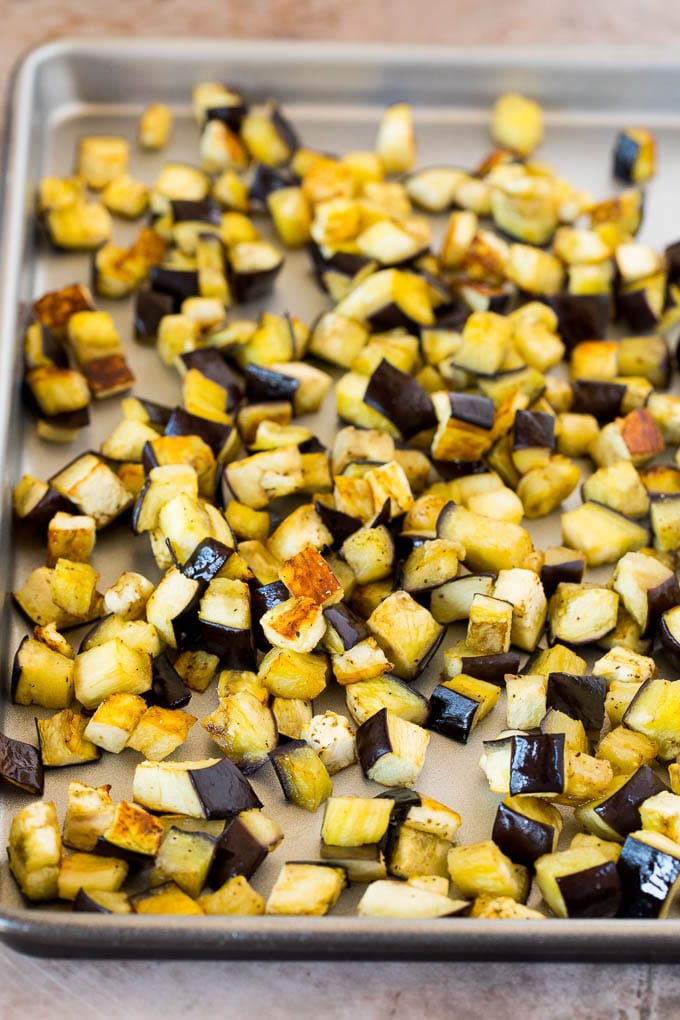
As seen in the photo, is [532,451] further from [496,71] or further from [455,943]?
[496,71]

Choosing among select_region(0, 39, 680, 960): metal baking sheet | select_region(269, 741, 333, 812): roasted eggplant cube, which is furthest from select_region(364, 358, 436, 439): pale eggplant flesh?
select_region(269, 741, 333, 812): roasted eggplant cube

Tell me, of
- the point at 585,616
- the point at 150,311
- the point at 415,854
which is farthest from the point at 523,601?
the point at 150,311

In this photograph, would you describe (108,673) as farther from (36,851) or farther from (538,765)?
(538,765)

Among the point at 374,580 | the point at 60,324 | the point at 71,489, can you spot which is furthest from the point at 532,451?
the point at 60,324

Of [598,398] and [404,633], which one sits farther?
[598,398]

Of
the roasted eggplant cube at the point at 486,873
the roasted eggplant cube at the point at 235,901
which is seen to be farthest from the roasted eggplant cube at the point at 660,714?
the roasted eggplant cube at the point at 235,901

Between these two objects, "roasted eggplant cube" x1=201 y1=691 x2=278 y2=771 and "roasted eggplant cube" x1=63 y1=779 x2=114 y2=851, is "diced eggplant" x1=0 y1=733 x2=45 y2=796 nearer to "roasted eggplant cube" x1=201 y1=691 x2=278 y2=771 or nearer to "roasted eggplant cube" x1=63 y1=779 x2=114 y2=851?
"roasted eggplant cube" x1=63 y1=779 x2=114 y2=851
